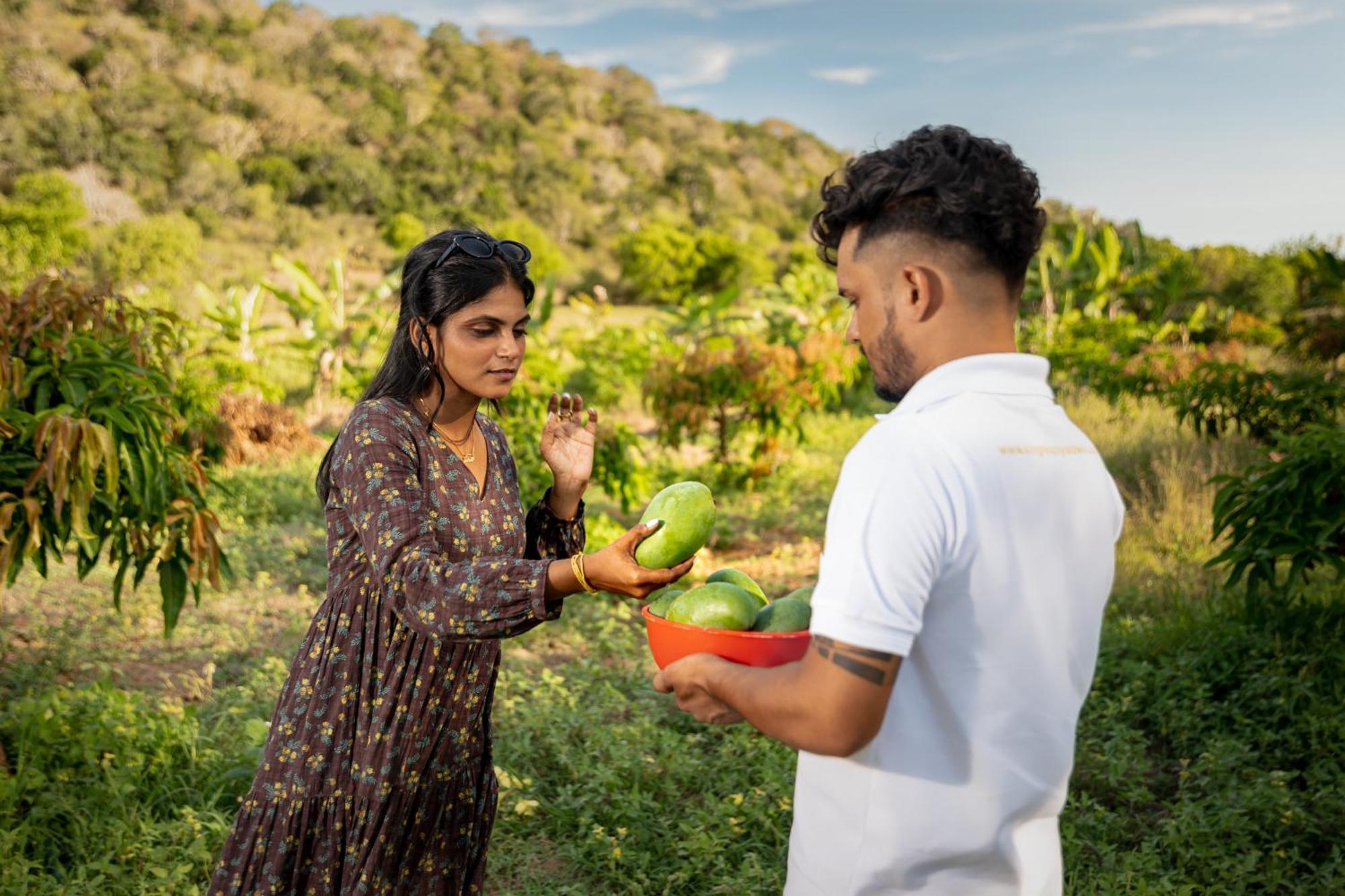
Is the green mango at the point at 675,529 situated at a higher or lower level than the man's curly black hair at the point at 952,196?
lower

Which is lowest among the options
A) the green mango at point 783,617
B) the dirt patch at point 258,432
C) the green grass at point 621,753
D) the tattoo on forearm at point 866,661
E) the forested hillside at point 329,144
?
the green grass at point 621,753

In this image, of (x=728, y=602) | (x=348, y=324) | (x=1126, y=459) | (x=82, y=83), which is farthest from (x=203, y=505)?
(x=82, y=83)

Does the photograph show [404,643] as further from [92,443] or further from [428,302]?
[92,443]

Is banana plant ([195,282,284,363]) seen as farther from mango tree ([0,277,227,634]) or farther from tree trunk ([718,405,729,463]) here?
mango tree ([0,277,227,634])

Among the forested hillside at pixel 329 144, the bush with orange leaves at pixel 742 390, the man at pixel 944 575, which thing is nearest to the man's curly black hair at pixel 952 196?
the man at pixel 944 575

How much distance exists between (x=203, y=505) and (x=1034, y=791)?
10.8ft

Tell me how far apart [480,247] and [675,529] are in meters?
0.83

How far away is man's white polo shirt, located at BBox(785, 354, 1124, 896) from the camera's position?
1172 millimetres

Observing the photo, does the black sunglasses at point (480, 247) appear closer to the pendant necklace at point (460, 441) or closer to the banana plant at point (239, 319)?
the pendant necklace at point (460, 441)

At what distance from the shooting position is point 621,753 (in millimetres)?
4180

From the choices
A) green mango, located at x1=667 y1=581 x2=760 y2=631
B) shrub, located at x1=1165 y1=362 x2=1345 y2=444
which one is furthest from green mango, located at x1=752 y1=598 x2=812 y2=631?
shrub, located at x1=1165 y1=362 x2=1345 y2=444

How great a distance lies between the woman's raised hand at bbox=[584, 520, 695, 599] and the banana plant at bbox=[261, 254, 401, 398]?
1085cm

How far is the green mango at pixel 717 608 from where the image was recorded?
150 cm

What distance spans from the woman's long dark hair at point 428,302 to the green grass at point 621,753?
2.01 meters
